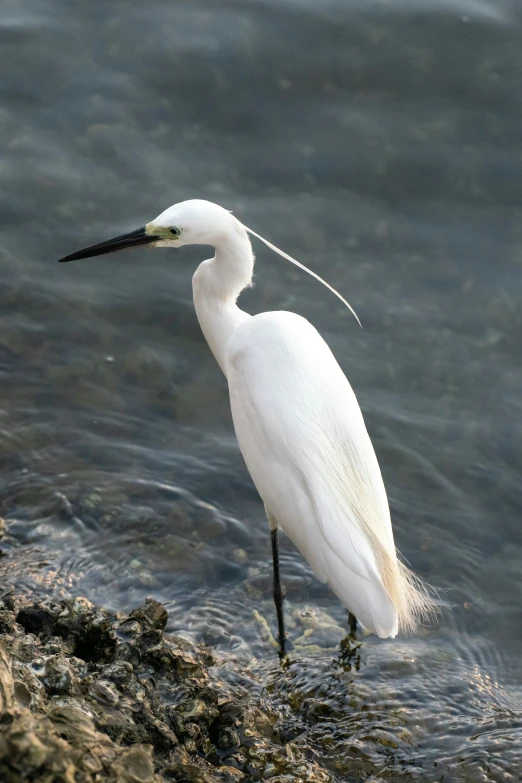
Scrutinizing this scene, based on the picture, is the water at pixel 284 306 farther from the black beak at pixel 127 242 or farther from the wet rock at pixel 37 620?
the black beak at pixel 127 242

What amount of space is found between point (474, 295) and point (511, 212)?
3.04 feet

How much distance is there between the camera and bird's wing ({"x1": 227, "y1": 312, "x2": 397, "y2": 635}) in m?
3.97

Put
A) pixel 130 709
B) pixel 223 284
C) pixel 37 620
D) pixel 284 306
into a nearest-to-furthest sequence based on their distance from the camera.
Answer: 1. pixel 130 709
2. pixel 37 620
3. pixel 223 284
4. pixel 284 306

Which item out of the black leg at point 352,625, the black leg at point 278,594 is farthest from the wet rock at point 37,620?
the black leg at point 352,625

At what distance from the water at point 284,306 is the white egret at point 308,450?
420 millimetres

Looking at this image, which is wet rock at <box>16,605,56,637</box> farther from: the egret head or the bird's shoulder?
the egret head

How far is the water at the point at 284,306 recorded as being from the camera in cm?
445

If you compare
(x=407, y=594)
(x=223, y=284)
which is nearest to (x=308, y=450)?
(x=407, y=594)

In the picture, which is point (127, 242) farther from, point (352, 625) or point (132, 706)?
point (132, 706)

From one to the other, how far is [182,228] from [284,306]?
2251 millimetres

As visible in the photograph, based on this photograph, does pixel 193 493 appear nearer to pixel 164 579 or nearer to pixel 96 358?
pixel 164 579

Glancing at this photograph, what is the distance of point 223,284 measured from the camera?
4777mm

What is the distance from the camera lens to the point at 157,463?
5438 mm

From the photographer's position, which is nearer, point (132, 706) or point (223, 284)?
point (132, 706)
